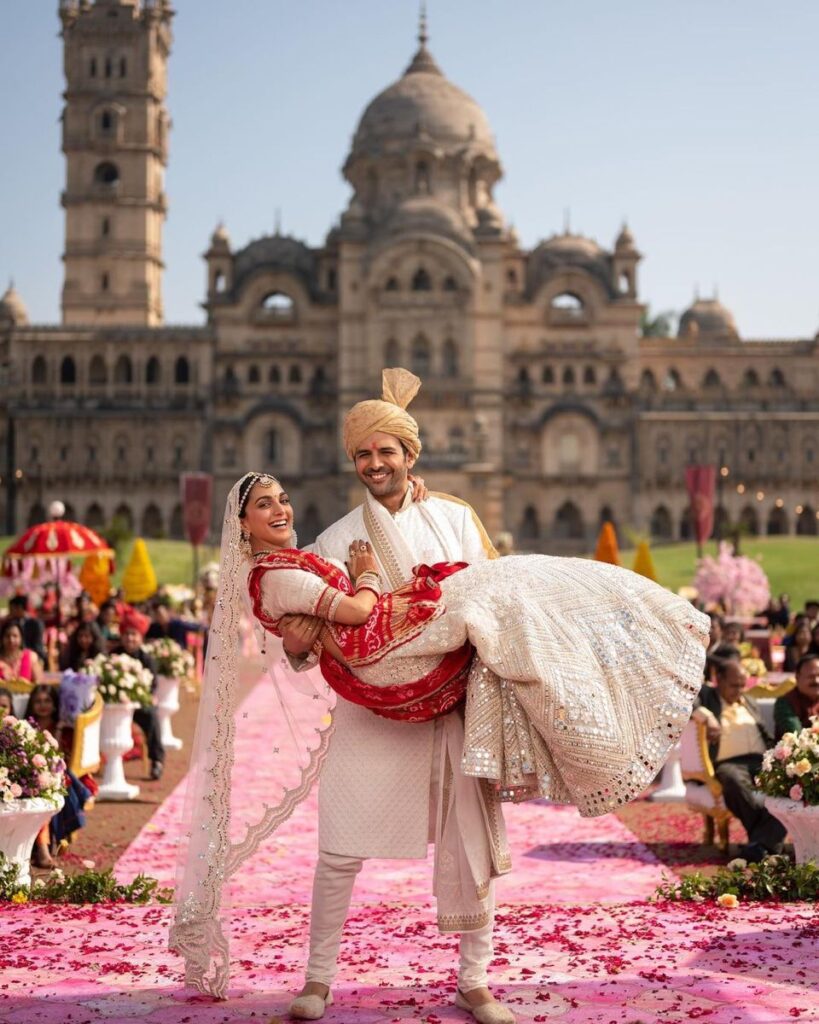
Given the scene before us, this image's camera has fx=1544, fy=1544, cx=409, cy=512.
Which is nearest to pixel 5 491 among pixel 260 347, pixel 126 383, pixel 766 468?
pixel 126 383

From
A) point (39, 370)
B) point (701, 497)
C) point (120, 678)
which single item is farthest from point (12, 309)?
point (120, 678)

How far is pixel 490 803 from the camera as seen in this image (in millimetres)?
6191

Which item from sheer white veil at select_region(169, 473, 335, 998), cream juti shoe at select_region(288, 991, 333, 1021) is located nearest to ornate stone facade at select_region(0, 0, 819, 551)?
sheer white veil at select_region(169, 473, 335, 998)

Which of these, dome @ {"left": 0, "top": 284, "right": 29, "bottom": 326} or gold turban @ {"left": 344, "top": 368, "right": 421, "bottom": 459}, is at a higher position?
dome @ {"left": 0, "top": 284, "right": 29, "bottom": 326}

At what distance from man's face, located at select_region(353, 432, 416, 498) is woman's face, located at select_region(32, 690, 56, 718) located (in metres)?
5.58

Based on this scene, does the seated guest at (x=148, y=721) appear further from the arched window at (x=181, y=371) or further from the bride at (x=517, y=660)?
the arched window at (x=181, y=371)

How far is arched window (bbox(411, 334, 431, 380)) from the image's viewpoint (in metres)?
62.1

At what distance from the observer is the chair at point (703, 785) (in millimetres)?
10508

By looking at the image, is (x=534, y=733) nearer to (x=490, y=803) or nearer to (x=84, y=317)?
(x=490, y=803)

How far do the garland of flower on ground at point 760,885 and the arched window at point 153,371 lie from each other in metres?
58.1

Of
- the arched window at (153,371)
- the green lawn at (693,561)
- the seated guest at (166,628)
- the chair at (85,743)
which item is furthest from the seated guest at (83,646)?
the arched window at (153,371)

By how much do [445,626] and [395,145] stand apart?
63150 millimetres

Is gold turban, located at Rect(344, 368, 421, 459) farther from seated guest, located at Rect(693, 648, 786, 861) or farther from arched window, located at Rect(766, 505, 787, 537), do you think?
arched window, located at Rect(766, 505, 787, 537)

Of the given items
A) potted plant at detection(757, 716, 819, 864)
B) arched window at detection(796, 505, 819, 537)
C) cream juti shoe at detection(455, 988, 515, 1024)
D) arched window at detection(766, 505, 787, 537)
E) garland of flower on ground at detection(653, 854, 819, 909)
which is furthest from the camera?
arched window at detection(796, 505, 819, 537)
